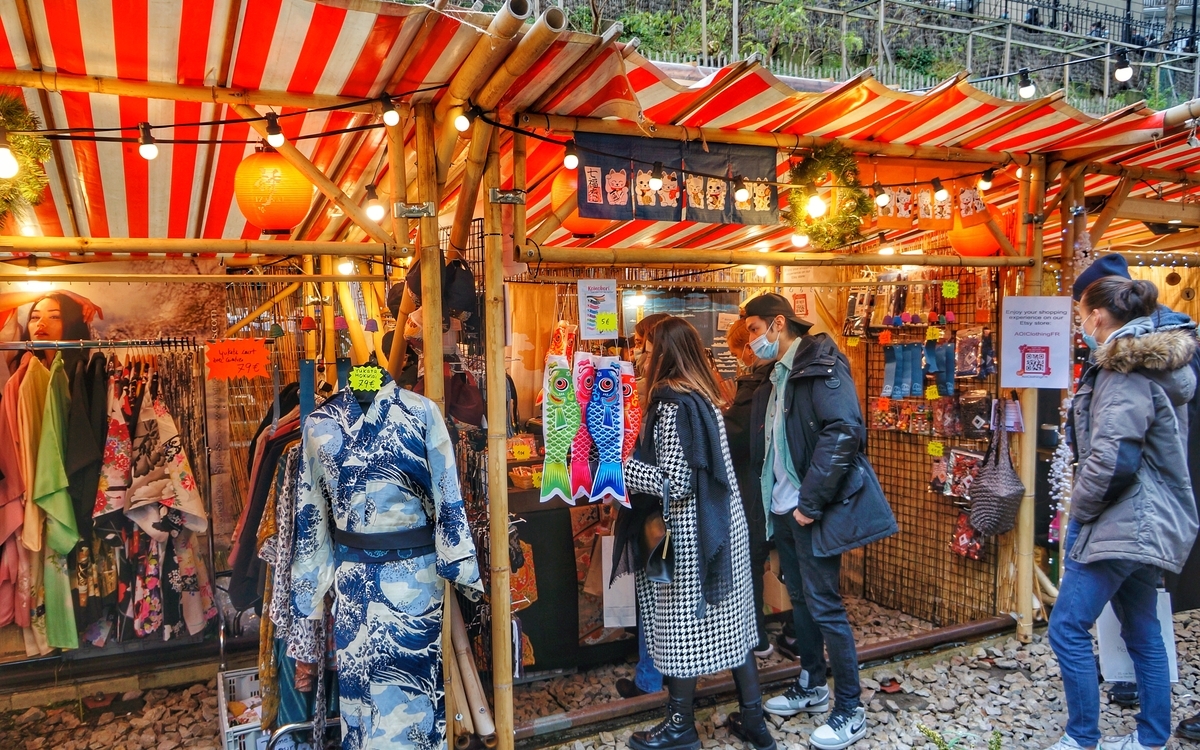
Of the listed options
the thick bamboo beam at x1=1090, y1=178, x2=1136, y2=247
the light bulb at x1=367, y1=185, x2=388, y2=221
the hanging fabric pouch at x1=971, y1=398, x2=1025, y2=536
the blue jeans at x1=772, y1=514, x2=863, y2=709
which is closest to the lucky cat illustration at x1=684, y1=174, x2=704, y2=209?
the light bulb at x1=367, y1=185, x2=388, y2=221

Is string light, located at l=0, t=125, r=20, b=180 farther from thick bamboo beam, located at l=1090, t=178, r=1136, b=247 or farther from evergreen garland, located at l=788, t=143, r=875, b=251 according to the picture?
thick bamboo beam, located at l=1090, t=178, r=1136, b=247

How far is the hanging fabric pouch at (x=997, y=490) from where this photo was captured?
4258 millimetres

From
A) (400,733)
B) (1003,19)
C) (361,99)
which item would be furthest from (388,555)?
(1003,19)

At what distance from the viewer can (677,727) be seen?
123 inches

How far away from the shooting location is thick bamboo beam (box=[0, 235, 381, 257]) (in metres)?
2.44

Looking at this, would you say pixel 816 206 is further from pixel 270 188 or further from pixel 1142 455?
pixel 270 188

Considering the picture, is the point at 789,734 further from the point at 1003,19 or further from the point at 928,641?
the point at 1003,19

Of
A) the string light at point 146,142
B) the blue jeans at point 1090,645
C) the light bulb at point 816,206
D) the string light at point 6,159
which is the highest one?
the string light at point 146,142

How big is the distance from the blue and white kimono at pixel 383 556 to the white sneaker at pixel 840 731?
1642mm

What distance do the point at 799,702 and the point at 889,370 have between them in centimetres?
226

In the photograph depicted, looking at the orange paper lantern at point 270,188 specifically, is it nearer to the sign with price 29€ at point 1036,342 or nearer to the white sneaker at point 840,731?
the white sneaker at point 840,731

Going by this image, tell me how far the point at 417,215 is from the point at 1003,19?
21.9m

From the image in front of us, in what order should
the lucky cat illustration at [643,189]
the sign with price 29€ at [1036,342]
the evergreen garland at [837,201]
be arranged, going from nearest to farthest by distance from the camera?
1. the lucky cat illustration at [643,189]
2. the evergreen garland at [837,201]
3. the sign with price 29€ at [1036,342]

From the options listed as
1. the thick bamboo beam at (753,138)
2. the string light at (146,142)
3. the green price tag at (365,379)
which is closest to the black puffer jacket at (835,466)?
the thick bamboo beam at (753,138)
